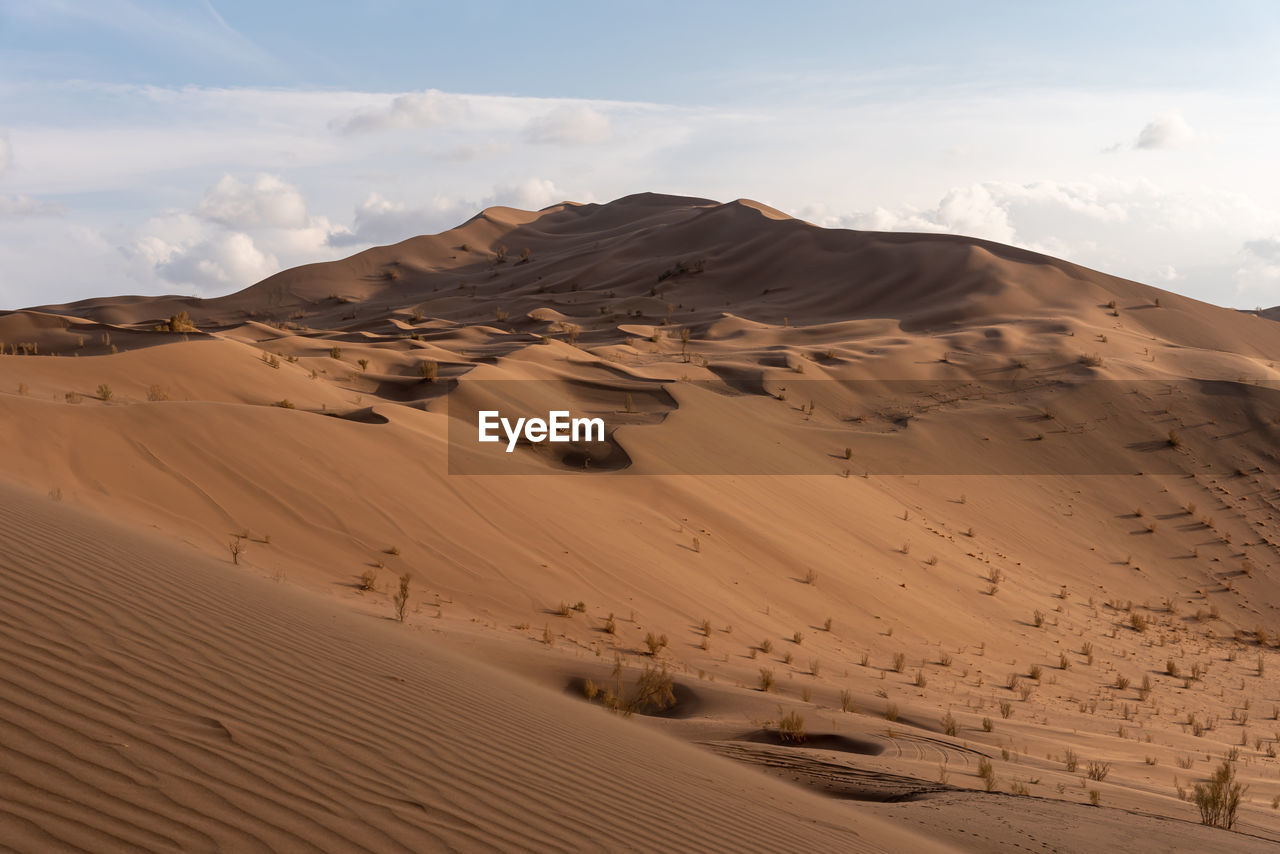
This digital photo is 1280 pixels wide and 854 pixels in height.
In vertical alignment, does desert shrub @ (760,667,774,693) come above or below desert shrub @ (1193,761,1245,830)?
below

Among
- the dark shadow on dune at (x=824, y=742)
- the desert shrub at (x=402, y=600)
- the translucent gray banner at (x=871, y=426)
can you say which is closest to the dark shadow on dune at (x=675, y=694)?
the dark shadow on dune at (x=824, y=742)

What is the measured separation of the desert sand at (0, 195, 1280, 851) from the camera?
3615mm

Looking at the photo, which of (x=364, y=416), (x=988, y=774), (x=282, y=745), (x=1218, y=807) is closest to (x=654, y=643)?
(x=988, y=774)

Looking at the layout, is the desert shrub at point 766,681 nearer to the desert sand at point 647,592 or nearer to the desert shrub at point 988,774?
the desert sand at point 647,592

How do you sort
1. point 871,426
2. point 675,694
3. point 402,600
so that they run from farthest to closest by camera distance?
point 871,426
point 402,600
point 675,694

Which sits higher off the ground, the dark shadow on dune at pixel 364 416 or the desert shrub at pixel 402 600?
the dark shadow on dune at pixel 364 416

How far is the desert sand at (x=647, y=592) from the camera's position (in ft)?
11.9

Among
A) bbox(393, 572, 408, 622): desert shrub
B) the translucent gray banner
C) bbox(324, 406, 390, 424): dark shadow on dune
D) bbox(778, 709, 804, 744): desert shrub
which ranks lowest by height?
bbox(778, 709, 804, 744): desert shrub

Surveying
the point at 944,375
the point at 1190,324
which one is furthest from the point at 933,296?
the point at 944,375

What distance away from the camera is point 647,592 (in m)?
10.3

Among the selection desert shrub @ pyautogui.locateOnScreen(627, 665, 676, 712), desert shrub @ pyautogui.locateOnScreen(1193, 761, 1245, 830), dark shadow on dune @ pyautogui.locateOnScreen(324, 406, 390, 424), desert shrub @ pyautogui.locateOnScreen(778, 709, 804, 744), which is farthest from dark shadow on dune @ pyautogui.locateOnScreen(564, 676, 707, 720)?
dark shadow on dune @ pyautogui.locateOnScreen(324, 406, 390, 424)

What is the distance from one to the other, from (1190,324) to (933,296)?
325 inches

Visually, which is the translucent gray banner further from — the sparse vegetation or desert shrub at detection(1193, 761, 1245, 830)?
desert shrub at detection(1193, 761, 1245, 830)

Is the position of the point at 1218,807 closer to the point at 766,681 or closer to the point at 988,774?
the point at 988,774
